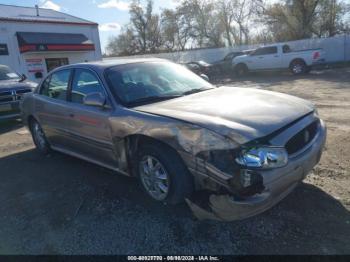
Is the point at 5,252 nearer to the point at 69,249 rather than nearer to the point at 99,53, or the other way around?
the point at 69,249

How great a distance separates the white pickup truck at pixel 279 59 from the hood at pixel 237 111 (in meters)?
14.3

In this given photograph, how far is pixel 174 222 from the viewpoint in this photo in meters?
3.10

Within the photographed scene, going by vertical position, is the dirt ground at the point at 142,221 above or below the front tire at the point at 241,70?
below

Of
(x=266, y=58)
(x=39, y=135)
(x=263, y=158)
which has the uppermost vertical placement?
(x=266, y=58)

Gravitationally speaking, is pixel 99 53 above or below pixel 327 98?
above

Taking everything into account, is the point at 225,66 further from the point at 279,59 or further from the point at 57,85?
the point at 57,85

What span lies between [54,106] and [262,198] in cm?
348

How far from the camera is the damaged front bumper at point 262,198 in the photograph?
254cm

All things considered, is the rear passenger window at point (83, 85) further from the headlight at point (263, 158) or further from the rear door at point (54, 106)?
the headlight at point (263, 158)

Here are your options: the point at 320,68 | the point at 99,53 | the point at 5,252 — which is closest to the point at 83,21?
the point at 99,53

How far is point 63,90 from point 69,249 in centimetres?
254

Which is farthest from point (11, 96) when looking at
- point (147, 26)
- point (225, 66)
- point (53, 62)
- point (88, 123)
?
point (147, 26)

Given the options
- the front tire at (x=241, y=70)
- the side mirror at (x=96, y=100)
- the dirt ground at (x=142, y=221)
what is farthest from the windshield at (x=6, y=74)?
the front tire at (x=241, y=70)

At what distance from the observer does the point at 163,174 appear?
319cm
